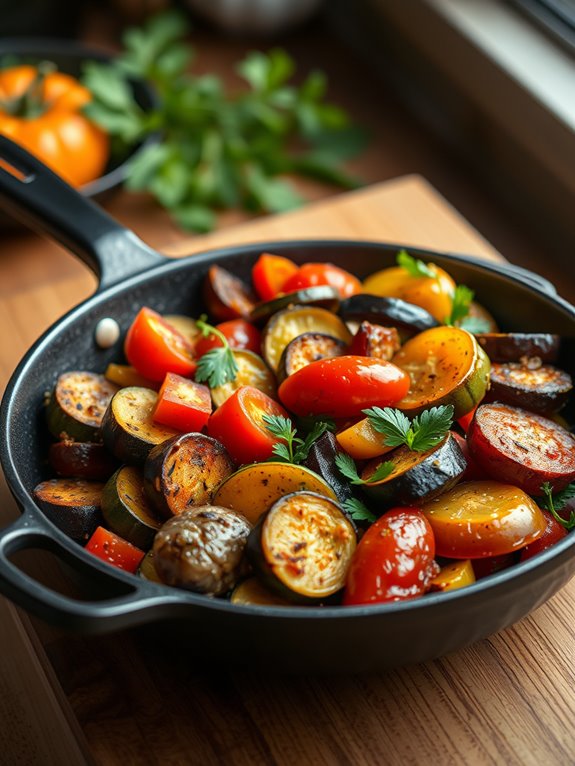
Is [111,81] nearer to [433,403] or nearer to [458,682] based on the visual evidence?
[433,403]

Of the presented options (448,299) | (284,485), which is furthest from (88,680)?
(448,299)

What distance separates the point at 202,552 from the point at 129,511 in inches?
6.2

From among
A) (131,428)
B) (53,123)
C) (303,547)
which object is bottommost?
(53,123)

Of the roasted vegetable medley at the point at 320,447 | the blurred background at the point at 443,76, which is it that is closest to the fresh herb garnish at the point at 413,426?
the roasted vegetable medley at the point at 320,447

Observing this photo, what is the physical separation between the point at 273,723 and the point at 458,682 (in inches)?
9.1

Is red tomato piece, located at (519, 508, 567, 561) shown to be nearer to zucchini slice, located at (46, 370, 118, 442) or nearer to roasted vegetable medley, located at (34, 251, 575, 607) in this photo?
roasted vegetable medley, located at (34, 251, 575, 607)

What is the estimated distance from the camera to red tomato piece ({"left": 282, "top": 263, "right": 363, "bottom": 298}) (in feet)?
4.76

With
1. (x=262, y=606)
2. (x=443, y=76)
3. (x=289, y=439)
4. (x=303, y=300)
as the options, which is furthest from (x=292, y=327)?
(x=443, y=76)

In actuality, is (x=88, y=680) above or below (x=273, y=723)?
below

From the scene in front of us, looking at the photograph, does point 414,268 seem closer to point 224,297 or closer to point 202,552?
point 224,297

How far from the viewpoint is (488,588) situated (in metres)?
0.97

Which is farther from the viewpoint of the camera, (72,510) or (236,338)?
(236,338)

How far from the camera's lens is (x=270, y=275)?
4.86 ft

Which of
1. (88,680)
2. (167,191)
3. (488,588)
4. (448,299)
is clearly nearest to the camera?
(488,588)
